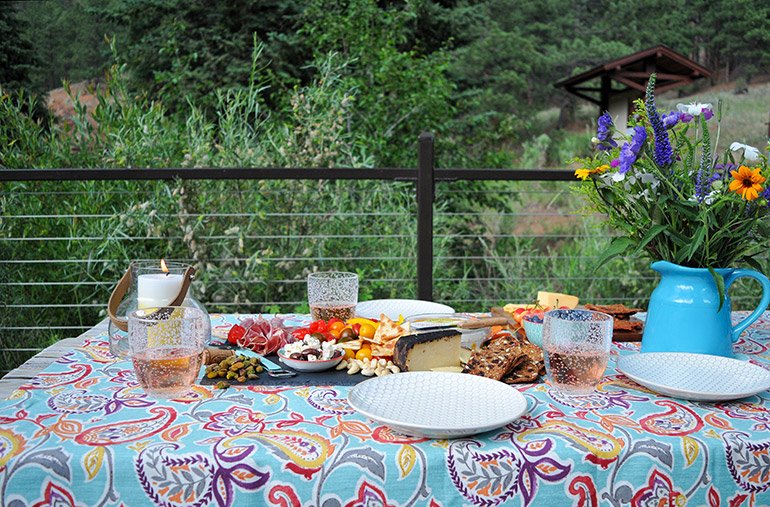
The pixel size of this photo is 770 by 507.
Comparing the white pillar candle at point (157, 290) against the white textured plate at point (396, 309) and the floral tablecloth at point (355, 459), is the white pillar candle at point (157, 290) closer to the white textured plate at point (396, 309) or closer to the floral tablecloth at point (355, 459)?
the floral tablecloth at point (355, 459)

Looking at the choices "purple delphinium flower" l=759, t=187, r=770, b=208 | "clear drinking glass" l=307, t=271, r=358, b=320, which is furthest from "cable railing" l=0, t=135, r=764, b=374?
"purple delphinium flower" l=759, t=187, r=770, b=208

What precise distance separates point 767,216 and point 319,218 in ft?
9.28

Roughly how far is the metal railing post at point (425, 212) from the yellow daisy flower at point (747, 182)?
4.54 ft

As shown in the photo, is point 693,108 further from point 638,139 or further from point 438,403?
point 438,403

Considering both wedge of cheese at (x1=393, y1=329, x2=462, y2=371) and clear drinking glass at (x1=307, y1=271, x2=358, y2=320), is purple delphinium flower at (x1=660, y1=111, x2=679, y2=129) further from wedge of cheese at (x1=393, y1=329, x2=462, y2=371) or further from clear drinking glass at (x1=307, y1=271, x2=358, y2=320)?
clear drinking glass at (x1=307, y1=271, x2=358, y2=320)

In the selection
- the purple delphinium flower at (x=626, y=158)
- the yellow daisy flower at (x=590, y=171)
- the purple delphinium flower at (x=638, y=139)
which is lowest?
the yellow daisy flower at (x=590, y=171)

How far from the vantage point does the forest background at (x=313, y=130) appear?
3.67m

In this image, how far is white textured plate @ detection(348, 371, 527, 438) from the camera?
83 centimetres

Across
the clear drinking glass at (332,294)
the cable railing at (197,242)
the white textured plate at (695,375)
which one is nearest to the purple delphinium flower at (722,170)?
the white textured plate at (695,375)

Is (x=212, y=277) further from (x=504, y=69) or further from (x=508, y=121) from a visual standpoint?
(x=504, y=69)

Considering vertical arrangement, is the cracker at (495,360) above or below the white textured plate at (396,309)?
below

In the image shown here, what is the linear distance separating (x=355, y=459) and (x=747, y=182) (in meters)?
0.69

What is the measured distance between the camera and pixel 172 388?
0.97m

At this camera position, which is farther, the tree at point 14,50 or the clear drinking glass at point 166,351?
the tree at point 14,50
